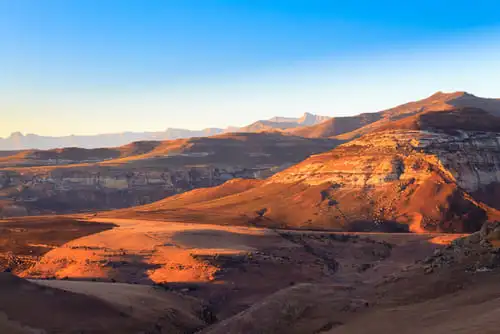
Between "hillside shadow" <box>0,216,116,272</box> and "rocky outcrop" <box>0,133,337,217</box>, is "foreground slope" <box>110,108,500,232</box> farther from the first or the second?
"rocky outcrop" <box>0,133,337,217</box>

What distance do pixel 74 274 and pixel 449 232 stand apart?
33012mm

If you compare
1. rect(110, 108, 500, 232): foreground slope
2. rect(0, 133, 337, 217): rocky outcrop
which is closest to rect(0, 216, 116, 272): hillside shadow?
rect(110, 108, 500, 232): foreground slope

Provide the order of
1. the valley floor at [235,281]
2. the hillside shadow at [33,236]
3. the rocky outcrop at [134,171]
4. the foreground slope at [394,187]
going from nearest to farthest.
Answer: the valley floor at [235,281], the hillside shadow at [33,236], the foreground slope at [394,187], the rocky outcrop at [134,171]

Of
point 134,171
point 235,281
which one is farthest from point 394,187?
point 134,171

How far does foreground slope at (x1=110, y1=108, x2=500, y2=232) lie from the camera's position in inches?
1747

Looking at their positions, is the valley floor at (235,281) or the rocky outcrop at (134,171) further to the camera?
the rocky outcrop at (134,171)

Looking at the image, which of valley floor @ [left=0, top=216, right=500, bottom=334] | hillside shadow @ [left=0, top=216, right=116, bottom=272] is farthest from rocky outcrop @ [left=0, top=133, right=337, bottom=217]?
valley floor @ [left=0, top=216, right=500, bottom=334]

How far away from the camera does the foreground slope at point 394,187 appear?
44.4 meters

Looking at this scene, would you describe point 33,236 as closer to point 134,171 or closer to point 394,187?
point 394,187

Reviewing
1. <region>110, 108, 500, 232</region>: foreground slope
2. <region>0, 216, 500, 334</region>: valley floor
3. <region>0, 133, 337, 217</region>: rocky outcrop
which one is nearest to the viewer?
<region>0, 216, 500, 334</region>: valley floor

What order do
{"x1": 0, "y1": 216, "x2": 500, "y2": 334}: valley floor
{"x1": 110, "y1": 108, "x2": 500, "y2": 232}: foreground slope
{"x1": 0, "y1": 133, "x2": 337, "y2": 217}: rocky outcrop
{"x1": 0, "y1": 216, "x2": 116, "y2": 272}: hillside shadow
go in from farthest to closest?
1. {"x1": 0, "y1": 133, "x2": 337, "y2": 217}: rocky outcrop
2. {"x1": 110, "y1": 108, "x2": 500, "y2": 232}: foreground slope
3. {"x1": 0, "y1": 216, "x2": 116, "y2": 272}: hillside shadow
4. {"x1": 0, "y1": 216, "x2": 500, "y2": 334}: valley floor

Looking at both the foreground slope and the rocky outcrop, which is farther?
the rocky outcrop

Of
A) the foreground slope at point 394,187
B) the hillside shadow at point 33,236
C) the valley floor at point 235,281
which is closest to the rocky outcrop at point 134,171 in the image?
the hillside shadow at point 33,236

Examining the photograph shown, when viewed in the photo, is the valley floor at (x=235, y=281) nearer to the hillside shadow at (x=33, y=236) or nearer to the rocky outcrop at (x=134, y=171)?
the hillside shadow at (x=33, y=236)
